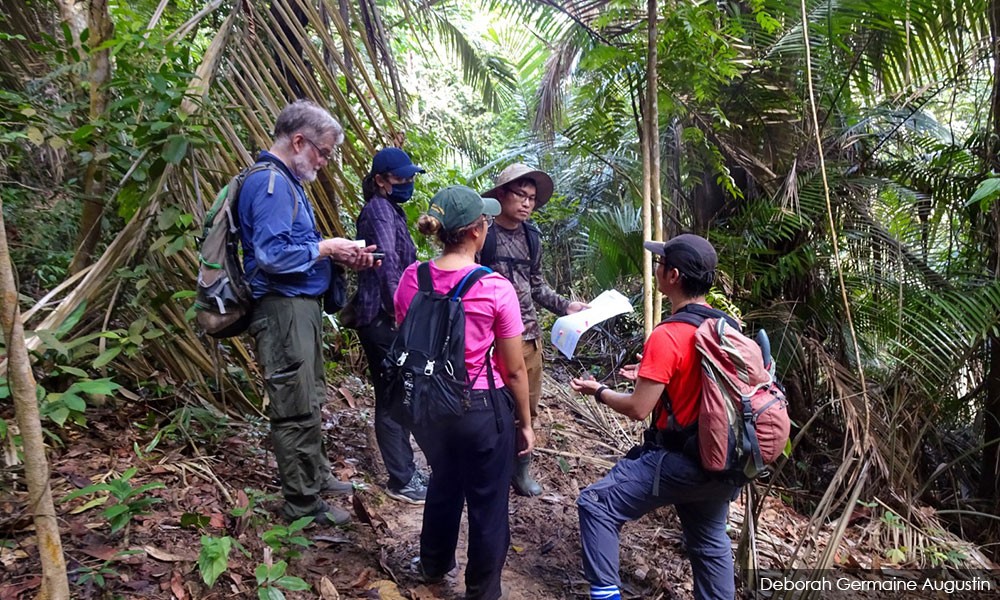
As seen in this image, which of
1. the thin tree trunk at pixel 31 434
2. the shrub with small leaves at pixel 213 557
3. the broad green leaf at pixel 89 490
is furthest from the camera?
the broad green leaf at pixel 89 490

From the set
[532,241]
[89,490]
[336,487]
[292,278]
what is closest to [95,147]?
[292,278]

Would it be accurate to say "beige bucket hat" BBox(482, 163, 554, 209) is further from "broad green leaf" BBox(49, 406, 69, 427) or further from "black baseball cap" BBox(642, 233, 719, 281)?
"broad green leaf" BBox(49, 406, 69, 427)

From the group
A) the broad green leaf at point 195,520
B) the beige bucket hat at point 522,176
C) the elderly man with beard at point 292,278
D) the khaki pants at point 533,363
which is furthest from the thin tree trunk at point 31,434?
the khaki pants at point 533,363

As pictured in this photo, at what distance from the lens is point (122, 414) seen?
3.21 metres

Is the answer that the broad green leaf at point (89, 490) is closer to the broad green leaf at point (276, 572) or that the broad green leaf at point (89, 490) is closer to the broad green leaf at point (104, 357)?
the broad green leaf at point (104, 357)

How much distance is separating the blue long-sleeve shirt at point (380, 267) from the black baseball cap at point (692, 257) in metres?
1.47

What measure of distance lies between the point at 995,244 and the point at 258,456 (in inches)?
197

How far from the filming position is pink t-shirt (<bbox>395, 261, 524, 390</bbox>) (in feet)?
7.63

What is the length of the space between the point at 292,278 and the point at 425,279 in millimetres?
695

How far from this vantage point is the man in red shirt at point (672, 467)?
2365mm

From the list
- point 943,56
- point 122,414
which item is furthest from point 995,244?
point 122,414

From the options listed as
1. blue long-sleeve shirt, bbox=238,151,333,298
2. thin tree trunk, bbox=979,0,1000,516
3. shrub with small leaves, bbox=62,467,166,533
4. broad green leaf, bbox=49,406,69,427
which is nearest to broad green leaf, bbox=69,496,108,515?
shrub with small leaves, bbox=62,467,166,533

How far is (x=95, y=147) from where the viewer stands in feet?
10.0

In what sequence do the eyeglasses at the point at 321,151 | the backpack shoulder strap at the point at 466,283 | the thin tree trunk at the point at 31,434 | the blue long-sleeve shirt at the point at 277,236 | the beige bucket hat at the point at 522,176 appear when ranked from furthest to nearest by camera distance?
the beige bucket hat at the point at 522,176
the eyeglasses at the point at 321,151
the blue long-sleeve shirt at the point at 277,236
the backpack shoulder strap at the point at 466,283
the thin tree trunk at the point at 31,434
